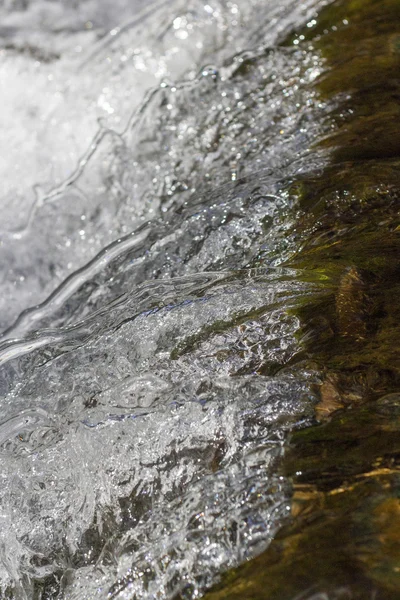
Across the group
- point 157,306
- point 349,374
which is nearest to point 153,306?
point 157,306

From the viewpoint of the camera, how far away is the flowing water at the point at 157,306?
5.28 feet

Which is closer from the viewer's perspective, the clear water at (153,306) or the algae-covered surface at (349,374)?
the algae-covered surface at (349,374)

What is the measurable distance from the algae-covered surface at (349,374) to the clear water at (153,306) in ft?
0.22

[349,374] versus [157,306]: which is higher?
[157,306]

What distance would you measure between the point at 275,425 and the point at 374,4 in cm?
279

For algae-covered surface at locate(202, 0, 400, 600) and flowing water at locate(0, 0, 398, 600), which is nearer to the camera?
algae-covered surface at locate(202, 0, 400, 600)

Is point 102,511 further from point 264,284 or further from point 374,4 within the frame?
Answer: point 374,4

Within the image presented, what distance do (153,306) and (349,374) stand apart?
0.65m

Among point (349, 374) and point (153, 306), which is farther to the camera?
point (153, 306)

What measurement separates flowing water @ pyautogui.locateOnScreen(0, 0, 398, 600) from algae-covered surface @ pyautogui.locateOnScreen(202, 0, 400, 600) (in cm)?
5

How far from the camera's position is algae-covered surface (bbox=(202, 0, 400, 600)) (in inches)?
50.4

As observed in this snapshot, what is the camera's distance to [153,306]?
79.6 inches

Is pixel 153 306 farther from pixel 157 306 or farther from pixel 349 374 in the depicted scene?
pixel 349 374

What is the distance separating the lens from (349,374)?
5.60 feet
